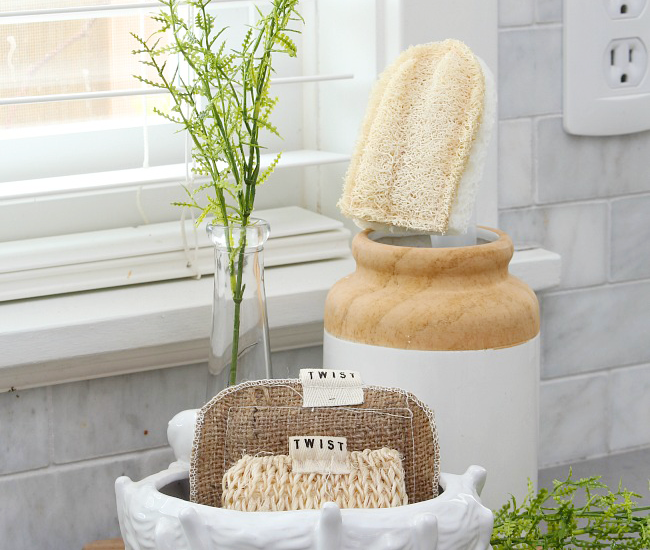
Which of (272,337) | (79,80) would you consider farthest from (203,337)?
(79,80)

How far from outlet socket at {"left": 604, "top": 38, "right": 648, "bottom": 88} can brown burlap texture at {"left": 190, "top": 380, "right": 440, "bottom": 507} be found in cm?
61

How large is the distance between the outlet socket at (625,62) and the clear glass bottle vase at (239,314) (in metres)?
0.52

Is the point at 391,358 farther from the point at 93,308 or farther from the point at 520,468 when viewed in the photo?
the point at 93,308

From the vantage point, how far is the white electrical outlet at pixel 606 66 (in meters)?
1.16

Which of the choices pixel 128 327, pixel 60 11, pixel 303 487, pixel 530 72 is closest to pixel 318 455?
pixel 303 487

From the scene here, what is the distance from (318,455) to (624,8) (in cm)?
74

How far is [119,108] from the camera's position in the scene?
112 cm

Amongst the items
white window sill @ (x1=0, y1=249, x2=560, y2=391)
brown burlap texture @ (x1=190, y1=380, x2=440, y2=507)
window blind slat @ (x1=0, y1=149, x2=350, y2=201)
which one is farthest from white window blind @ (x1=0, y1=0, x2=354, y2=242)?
brown burlap texture @ (x1=190, y1=380, x2=440, y2=507)

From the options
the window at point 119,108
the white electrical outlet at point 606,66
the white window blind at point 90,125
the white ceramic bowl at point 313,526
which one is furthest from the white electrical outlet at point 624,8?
the white ceramic bowl at point 313,526

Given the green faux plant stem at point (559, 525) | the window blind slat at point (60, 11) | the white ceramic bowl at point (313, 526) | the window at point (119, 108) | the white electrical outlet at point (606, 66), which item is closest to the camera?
the white ceramic bowl at point (313, 526)

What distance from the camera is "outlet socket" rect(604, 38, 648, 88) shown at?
1184 millimetres

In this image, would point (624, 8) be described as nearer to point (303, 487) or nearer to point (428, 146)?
point (428, 146)

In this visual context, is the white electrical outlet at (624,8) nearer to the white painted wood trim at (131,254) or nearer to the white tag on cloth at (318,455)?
the white painted wood trim at (131,254)

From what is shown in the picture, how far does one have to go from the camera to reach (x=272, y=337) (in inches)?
41.4
